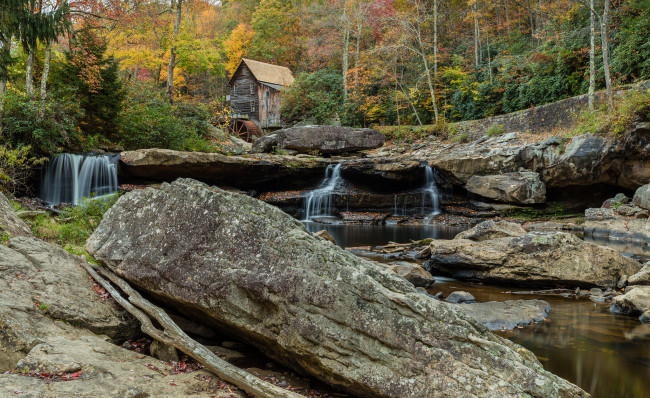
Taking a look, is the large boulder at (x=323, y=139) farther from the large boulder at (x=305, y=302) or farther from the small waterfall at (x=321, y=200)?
the large boulder at (x=305, y=302)

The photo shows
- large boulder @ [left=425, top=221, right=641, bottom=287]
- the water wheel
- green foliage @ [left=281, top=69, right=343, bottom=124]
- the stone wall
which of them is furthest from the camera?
the water wheel

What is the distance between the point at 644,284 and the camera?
6.85 metres

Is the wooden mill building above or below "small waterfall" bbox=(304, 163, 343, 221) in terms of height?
above

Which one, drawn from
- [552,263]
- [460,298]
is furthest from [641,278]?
[460,298]

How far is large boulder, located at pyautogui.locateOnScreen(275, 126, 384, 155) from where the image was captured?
22.3m

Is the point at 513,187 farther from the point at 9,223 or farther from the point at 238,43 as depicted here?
the point at 238,43

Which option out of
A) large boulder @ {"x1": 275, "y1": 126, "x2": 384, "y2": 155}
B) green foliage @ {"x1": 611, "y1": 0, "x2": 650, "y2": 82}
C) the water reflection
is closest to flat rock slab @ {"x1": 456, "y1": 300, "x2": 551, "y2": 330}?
the water reflection

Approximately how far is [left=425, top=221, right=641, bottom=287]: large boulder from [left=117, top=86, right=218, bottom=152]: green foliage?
15.2m

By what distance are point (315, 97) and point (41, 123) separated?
1926 centimetres

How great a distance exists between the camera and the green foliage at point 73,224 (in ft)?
22.7

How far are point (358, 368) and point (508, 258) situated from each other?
19.0 feet

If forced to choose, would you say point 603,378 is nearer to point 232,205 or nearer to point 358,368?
point 358,368

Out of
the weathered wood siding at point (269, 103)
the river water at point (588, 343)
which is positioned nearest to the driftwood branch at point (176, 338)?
the river water at point (588, 343)

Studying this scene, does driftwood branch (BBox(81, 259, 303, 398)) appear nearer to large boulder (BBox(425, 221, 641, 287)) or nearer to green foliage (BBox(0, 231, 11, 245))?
green foliage (BBox(0, 231, 11, 245))
